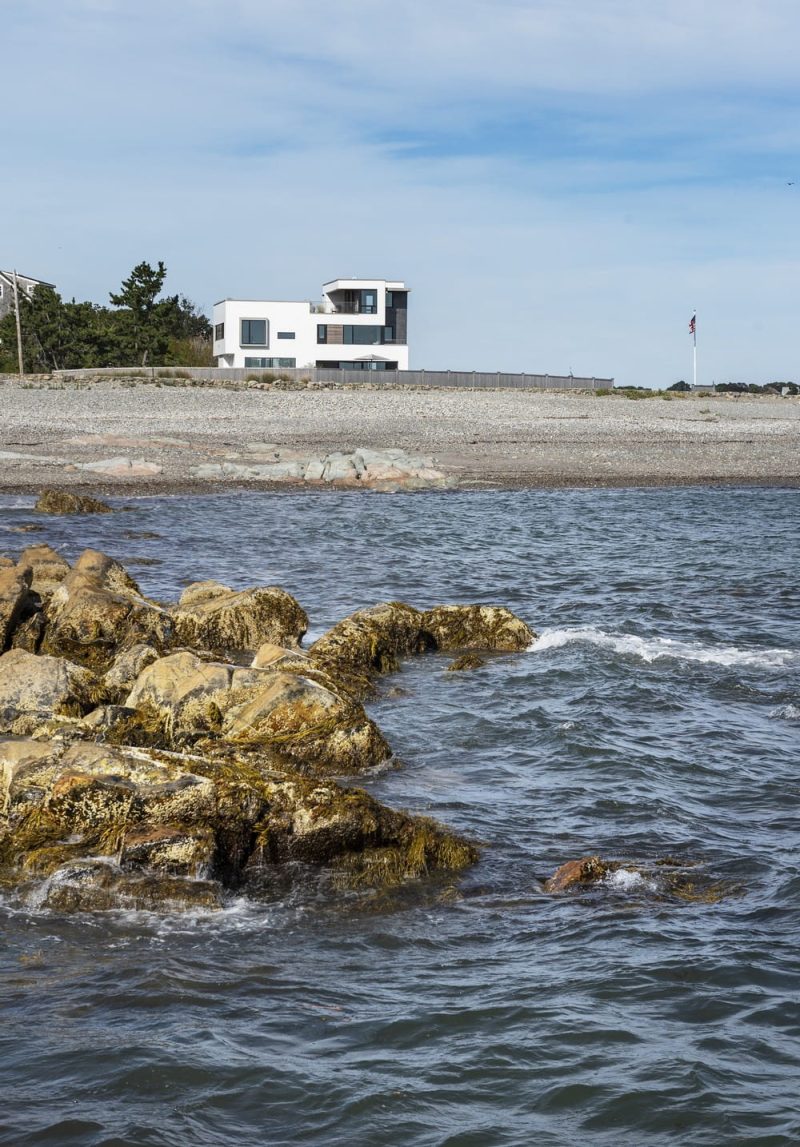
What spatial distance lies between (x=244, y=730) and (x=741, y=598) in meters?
13.5

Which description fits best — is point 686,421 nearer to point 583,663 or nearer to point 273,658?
point 583,663

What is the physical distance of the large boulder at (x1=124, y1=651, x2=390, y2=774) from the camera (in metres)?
12.2

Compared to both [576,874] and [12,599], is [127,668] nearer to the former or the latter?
[12,599]

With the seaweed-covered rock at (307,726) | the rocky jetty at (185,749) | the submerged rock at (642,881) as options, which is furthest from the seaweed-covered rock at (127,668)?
the submerged rock at (642,881)

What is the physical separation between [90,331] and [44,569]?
72.3 meters

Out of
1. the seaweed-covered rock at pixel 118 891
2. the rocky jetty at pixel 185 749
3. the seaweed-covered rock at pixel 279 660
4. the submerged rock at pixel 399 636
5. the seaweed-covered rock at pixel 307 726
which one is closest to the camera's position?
the seaweed-covered rock at pixel 118 891

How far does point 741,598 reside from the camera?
76.9ft

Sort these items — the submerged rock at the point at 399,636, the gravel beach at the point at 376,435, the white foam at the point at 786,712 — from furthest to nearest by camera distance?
the gravel beach at the point at 376,435, the submerged rock at the point at 399,636, the white foam at the point at 786,712

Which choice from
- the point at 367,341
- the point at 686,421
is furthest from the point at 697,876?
the point at 367,341

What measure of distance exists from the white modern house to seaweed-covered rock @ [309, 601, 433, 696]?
77519 mm

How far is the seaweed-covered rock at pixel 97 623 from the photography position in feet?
52.7

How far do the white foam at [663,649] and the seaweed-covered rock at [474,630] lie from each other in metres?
0.30

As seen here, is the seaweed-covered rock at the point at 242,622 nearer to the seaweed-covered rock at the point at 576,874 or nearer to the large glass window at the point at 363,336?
the seaweed-covered rock at the point at 576,874

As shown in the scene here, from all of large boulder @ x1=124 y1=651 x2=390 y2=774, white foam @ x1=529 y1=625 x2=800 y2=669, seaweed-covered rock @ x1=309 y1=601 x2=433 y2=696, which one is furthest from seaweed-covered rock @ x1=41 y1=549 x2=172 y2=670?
white foam @ x1=529 y1=625 x2=800 y2=669
